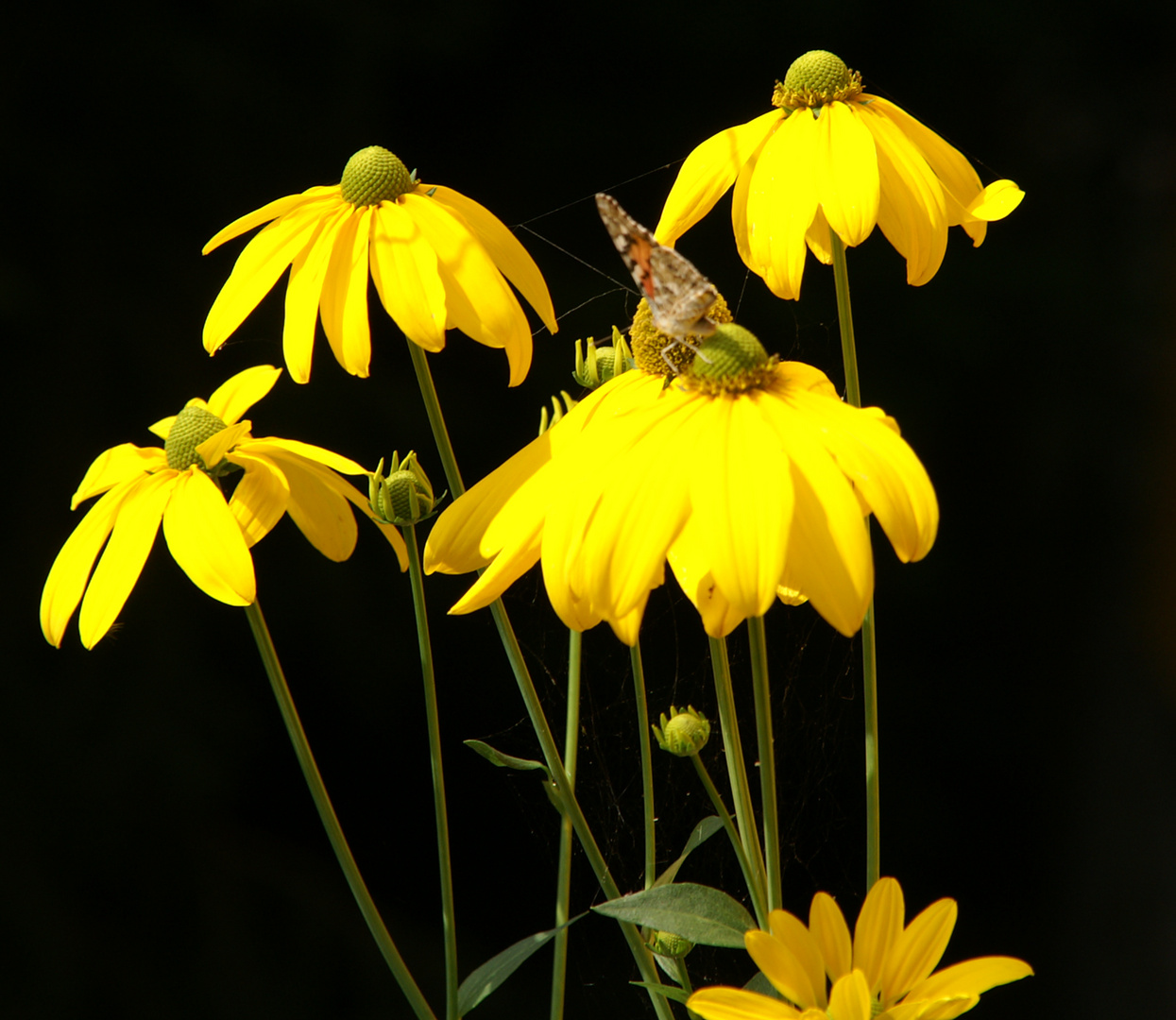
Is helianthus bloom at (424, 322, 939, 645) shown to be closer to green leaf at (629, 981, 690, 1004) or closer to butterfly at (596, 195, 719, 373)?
butterfly at (596, 195, 719, 373)

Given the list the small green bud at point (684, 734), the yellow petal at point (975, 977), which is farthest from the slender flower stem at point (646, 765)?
the yellow petal at point (975, 977)

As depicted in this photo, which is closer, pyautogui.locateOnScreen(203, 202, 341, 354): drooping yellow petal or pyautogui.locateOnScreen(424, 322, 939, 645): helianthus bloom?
pyautogui.locateOnScreen(424, 322, 939, 645): helianthus bloom

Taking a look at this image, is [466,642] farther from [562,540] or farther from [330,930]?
[562,540]

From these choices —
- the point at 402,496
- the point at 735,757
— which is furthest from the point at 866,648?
the point at 402,496

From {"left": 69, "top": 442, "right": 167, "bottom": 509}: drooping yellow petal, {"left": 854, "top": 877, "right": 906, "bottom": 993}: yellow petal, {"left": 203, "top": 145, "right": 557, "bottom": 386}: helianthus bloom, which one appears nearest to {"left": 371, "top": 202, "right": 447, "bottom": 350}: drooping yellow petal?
{"left": 203, "top": 145, "right": 557, "bottom": 386}: helianthus bloom

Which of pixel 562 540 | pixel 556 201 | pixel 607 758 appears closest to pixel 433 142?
pixel 556 201

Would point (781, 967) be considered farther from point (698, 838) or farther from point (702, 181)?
point (702, 181)
